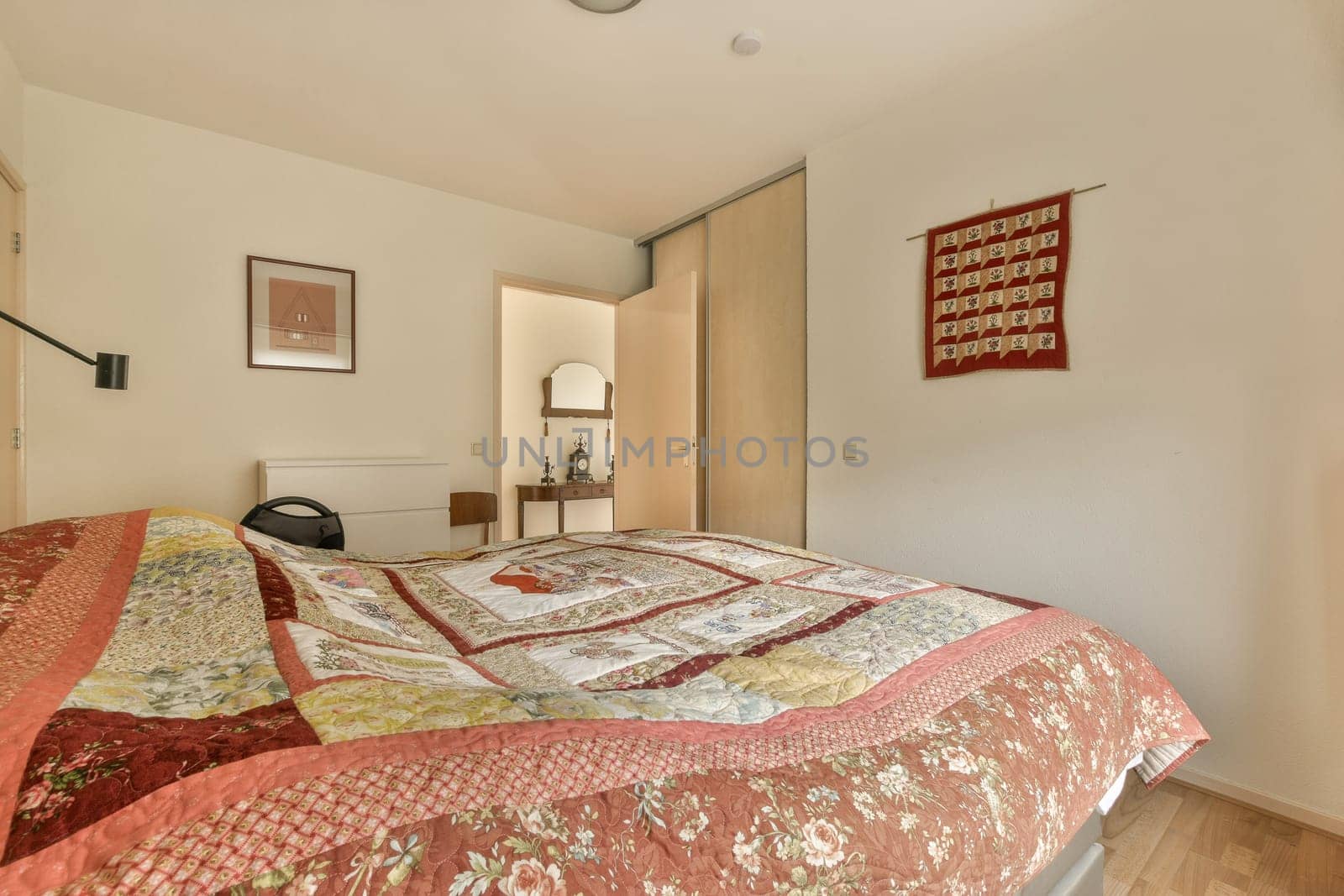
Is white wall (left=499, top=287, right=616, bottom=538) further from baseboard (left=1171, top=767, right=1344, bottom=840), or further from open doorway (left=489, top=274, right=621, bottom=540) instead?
baseboard (left=1171, top=767, right=1344, bottom=840)

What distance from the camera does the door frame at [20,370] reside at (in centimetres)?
251

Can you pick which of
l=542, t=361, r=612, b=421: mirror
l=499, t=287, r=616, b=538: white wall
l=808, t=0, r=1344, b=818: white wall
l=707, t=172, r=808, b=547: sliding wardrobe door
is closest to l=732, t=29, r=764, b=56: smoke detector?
l=808, t=0, r=1344, b=818: white wall

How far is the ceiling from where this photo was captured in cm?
212

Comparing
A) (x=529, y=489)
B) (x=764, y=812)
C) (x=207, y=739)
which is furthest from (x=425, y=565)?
(x=529, y=489)

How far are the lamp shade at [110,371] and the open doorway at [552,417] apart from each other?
3.05 meters

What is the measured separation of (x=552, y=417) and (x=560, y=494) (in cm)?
82

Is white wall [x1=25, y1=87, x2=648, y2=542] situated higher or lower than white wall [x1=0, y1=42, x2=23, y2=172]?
lower

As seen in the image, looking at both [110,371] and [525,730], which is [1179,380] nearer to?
[525,730]

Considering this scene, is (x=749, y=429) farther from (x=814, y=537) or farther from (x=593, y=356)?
(x=593, y=356)

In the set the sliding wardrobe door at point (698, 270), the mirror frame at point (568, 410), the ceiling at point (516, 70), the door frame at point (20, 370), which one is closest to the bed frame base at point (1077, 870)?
the ceiling at point (516, 70)

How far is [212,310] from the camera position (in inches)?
116

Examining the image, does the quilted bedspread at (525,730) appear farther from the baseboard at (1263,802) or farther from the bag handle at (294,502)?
the bag handle at (294,502)

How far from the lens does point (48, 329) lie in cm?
261

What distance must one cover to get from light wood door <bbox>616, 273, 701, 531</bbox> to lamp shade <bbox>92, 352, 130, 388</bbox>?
2496mm
